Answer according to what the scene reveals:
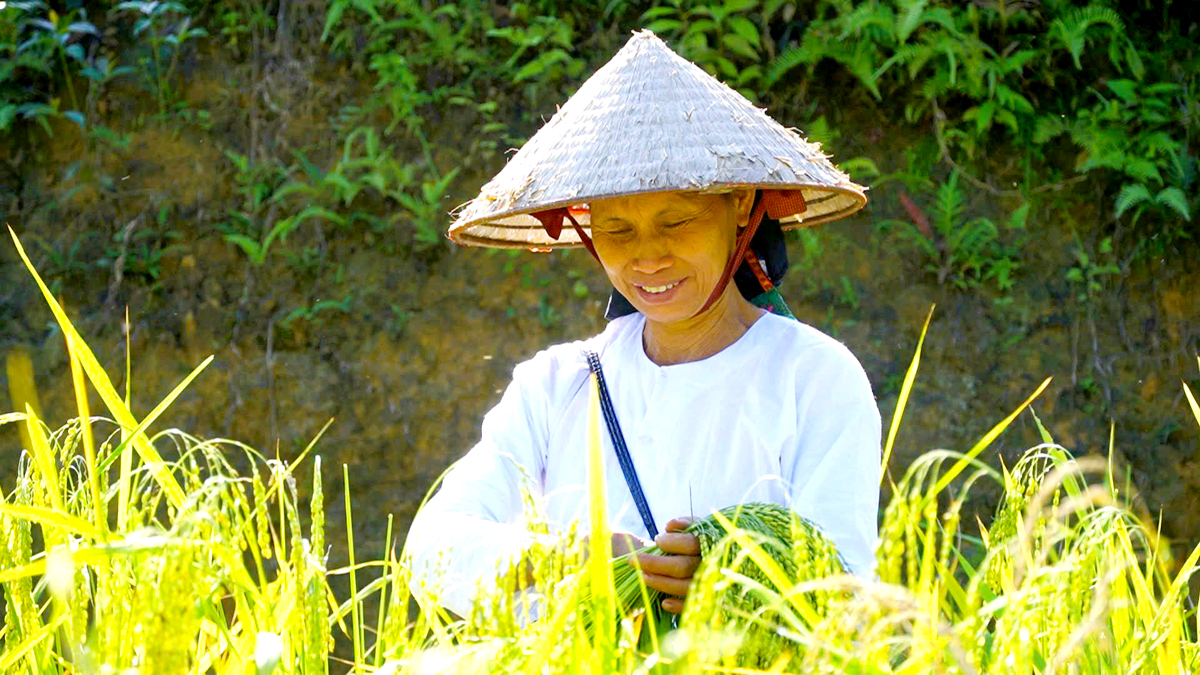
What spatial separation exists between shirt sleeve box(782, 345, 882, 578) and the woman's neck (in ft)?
0.64

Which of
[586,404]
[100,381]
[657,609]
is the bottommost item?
[657,609]

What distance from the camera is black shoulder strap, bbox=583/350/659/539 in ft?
6.79

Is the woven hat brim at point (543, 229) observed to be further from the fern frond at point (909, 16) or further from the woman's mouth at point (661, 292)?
the fern frond at point (909, 16)

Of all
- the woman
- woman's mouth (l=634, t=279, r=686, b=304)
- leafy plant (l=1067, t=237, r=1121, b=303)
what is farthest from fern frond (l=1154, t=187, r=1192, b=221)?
woman's mouth (l=634, t=279, r=686, b=304)

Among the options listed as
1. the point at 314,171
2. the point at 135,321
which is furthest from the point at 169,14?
the point at 135,321

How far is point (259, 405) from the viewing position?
480 cm

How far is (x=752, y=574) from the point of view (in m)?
1.46

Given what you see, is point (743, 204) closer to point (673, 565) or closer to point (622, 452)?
point (622, 452)

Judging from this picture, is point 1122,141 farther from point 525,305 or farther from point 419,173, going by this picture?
point 419,173

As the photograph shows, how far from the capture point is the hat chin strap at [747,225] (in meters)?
2.21

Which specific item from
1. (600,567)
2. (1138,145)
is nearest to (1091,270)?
(1138,145)

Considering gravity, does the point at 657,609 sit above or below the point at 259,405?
above

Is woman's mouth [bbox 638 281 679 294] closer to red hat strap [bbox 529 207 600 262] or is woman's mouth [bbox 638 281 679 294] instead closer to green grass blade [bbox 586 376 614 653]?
red hat strap [bbox 529 207 600 262]

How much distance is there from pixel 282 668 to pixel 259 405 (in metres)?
3.60
